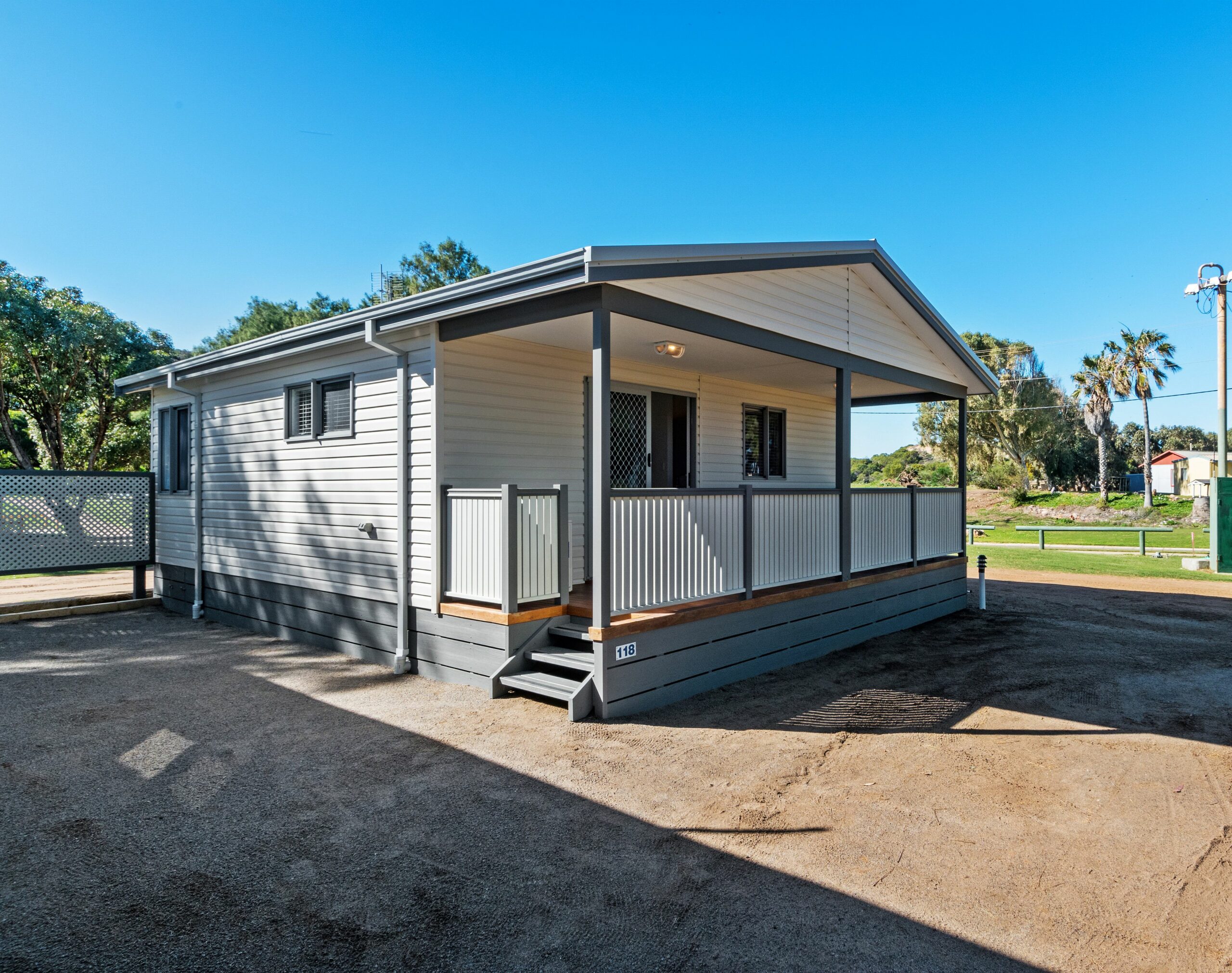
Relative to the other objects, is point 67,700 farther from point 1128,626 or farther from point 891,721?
point 1128,626

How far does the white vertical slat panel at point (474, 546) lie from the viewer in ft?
19.0

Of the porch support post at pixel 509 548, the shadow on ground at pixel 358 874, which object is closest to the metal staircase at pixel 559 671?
the porch support post at pixel 509 548

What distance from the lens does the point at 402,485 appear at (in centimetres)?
648

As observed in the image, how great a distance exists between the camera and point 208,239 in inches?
1117

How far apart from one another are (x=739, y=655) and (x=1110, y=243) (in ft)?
101

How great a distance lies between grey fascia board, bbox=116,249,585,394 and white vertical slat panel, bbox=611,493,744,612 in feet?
5.73

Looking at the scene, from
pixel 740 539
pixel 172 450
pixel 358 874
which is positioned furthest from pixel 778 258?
pixel 172 450

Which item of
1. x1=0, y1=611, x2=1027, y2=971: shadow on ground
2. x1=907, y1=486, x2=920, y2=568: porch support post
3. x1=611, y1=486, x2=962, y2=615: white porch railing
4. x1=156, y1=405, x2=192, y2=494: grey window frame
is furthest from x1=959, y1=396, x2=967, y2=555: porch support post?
x1=156, y1=405, x2=192, y2=494: grey window frame

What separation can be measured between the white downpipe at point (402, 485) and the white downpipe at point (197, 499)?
171 inches

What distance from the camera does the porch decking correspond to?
5332mm

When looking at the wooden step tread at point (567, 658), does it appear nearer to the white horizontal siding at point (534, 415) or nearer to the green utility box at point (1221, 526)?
the white horizontal siding at point (534, 415)

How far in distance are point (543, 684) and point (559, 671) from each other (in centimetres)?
38

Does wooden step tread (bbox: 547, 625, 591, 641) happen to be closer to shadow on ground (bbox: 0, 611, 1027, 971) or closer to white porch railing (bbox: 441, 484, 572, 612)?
white porch railing (bbox: 441, 484, 572, 612)

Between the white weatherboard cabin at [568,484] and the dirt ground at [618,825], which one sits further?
the white weatherboard cabin at [568,484]
